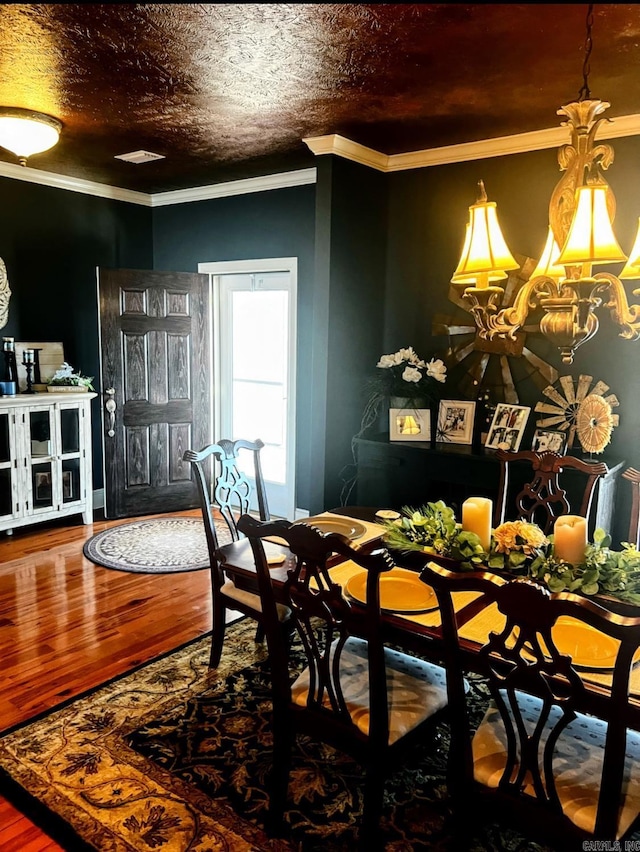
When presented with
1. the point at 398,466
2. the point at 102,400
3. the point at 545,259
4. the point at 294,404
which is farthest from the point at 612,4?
the point at 102,400

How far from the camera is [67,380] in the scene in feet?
16.4

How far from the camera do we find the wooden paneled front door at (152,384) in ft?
16.6

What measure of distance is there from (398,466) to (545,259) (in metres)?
1.99

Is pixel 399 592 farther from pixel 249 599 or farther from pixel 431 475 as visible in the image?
pixel 431 475

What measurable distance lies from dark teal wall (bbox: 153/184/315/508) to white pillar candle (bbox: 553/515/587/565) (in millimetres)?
2652

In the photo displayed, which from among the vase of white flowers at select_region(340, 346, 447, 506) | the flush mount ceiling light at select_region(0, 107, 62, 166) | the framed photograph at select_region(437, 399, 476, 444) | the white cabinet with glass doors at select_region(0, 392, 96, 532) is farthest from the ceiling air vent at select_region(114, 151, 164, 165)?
the framed photograph at select_region(437, 399, 476, 444)

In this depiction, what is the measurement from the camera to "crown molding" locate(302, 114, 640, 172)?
3488mm

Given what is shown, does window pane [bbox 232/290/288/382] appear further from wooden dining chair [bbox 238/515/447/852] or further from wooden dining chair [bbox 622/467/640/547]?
wooden dining chair [bbox 238/515/447/852]

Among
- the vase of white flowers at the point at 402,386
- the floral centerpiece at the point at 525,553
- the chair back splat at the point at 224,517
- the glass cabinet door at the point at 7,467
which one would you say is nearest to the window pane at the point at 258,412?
the vase of white flowers at the point at 402,386

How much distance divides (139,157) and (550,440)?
3349mm

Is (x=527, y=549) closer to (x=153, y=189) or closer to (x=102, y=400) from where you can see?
(x=102, y=400)

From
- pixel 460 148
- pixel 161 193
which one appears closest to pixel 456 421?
pixel 460 148

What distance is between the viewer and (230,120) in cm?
362

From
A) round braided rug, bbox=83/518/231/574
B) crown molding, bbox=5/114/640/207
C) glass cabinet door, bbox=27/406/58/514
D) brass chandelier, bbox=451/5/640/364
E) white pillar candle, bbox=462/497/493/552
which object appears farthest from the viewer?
glass cabinet door, bbox=27/406/58/514
